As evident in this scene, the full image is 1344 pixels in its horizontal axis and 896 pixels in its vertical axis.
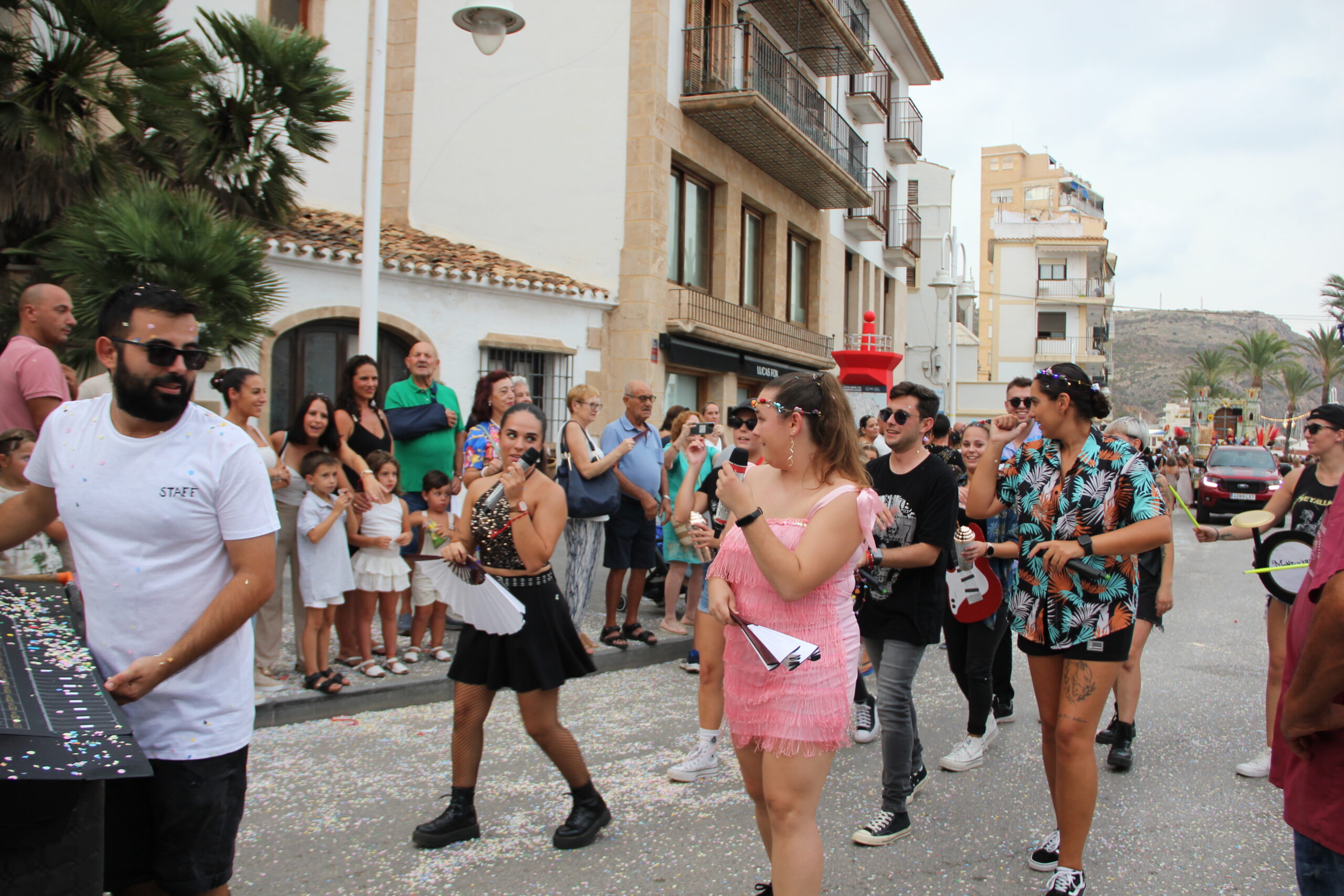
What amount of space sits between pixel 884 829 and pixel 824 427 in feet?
6.50

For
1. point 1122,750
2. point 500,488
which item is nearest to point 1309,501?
point 1122,750

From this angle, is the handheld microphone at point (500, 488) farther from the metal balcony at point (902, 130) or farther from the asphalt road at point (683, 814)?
the metal balcony at point (902, 130)

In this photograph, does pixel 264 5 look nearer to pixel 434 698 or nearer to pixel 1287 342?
pixel 434 698

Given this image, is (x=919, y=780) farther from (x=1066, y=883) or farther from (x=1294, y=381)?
(x=1294, y=381)

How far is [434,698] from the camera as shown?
19.9 feet

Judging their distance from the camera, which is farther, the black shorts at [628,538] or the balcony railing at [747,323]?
the balcony railing at [747,323]

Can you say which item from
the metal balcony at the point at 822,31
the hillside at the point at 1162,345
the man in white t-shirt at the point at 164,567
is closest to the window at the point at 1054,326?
the metal balcony at the point at 822,31

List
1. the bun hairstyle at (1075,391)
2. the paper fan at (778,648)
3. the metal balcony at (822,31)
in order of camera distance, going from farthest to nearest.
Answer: the metal balcony at (822,31)
the bun hairstyle at (1075,391)
the paper fan at (778,648)

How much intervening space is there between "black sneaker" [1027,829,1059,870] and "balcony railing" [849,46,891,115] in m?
22.3

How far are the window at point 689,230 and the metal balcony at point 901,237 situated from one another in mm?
9991

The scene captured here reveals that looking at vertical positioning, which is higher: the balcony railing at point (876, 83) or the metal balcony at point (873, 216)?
the balcony railing at point (876, 83)

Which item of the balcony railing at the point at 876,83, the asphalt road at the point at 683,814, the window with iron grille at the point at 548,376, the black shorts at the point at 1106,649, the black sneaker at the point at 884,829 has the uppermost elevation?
the balcony railing at the point at 876,83

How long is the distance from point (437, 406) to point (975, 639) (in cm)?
431

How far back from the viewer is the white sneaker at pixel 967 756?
4.92 m
